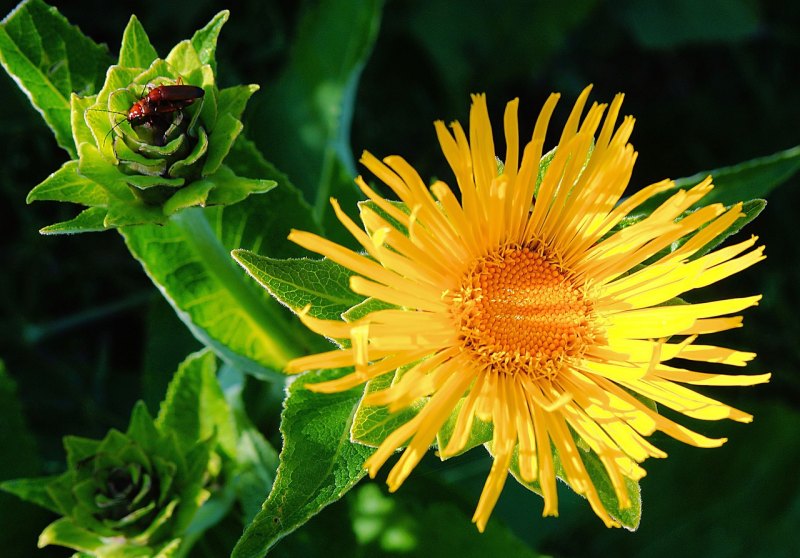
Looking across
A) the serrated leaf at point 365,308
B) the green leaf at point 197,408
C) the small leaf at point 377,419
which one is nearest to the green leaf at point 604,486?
the small leaf at point 377,419

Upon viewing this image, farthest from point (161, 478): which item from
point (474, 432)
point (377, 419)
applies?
point (474, 432)

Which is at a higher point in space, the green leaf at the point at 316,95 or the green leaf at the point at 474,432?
the green leaf at the point at 316,95

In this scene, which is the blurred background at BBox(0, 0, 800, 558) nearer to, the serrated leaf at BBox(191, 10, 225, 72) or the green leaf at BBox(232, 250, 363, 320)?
the green leaf at BBox(232, 250, 363, 320)

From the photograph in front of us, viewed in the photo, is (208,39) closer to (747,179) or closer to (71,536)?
(71,536)

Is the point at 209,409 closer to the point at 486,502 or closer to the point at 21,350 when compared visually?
the point at 486,502

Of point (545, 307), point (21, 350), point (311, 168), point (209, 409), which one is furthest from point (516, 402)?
point (21, 350)

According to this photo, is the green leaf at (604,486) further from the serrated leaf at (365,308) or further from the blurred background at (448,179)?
the blurred background at (448,179)
